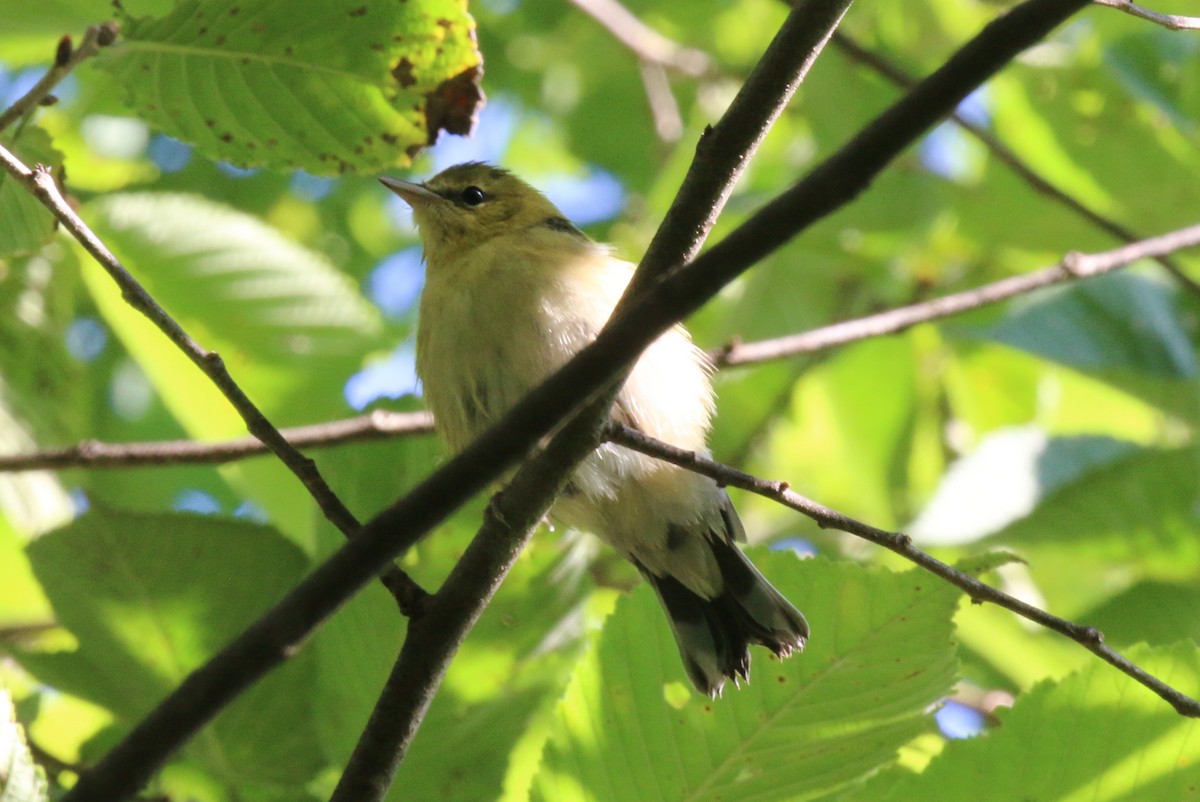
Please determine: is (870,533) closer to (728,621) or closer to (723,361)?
(728,621)

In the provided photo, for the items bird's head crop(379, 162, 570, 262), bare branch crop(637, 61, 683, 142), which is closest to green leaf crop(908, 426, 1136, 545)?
bird's head crop(379, 162, 570, 262)

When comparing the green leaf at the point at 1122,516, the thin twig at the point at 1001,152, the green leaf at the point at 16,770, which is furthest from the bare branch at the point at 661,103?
the green leaf at the point at 16,770

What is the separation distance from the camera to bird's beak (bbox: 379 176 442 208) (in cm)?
558

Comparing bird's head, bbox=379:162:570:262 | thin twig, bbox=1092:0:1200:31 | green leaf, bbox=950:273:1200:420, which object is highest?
bird's head, bbox=379:162:570:262

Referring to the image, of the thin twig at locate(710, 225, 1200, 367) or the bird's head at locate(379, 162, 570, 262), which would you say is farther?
the bird's head at locate(379, 162, 570, 262)

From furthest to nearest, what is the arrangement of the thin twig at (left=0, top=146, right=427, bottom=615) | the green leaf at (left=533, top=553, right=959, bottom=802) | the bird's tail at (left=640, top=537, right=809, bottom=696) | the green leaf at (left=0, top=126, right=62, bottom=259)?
1. the bird's tail at (left=640, top=537, right=809, bottom=696)
2. the green leaf at (left=0, top=126, right=62, bottom=259)
3. the green leaf at (left=533, top=553, right=959, bottom=802)
4. the thin twig at (left=0, top=146, right=427, bottom=615)

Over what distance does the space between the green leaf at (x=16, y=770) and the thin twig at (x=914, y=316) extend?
2471 millimetres

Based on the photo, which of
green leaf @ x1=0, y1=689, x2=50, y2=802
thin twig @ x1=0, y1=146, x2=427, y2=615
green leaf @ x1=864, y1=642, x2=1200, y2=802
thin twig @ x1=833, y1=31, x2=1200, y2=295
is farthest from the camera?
thin twig @ x1=833, y1=31, x2=1200, y2=295

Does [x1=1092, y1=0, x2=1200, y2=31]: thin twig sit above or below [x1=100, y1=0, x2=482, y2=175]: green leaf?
below

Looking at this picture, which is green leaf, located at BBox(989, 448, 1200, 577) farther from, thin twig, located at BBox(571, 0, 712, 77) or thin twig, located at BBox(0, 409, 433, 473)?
thin twig, located at BBox(571, 0, 712, 77)

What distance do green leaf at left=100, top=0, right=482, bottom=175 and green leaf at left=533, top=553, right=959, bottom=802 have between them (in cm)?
154

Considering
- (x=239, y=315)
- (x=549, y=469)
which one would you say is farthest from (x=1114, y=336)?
(x=549, y=469)

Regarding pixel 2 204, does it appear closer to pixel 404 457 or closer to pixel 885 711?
pixel 404 457

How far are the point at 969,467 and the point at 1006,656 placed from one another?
103 cm
